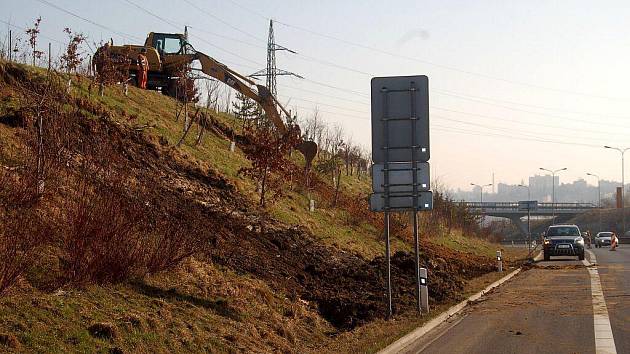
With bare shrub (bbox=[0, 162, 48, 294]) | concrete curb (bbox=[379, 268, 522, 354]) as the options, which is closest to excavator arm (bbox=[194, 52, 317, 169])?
concrete curb (bbox=[379, 268, 522, 354])

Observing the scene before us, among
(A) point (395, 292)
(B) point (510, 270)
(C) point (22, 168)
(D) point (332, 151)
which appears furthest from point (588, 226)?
(C) point (22, 168)

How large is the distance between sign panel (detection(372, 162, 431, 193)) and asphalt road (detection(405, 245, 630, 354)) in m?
2.75

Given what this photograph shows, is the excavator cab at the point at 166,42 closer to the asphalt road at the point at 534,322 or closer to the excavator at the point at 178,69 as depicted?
the excavator at the point at 178,69

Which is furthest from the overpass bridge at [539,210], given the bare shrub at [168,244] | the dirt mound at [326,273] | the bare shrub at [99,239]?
the bare shrub at [99,239]

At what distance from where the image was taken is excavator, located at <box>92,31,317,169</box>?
33222 mm

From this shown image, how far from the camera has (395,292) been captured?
19031mm

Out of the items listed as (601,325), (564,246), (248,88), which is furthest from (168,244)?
(564,246)

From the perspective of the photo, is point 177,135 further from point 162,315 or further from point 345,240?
point 162,315

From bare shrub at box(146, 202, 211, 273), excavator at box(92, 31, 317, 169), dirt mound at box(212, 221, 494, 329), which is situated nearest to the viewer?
bare shrub at box(146, 202, 211, 273)

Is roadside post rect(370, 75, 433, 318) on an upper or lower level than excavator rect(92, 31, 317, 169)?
lower

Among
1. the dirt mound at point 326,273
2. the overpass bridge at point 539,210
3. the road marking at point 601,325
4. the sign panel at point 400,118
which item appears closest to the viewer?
the road marking at point 601,325

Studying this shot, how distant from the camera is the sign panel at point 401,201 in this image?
16.1m

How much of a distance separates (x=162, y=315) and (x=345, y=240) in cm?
1670

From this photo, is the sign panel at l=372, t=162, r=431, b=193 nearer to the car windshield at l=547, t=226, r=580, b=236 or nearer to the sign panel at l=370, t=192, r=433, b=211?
the sign panel at l=370, t=192, r=433, b=211
